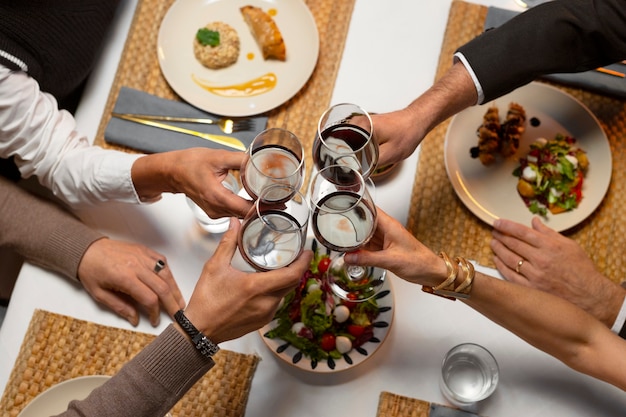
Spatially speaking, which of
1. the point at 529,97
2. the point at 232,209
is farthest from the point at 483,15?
the point at 232,209

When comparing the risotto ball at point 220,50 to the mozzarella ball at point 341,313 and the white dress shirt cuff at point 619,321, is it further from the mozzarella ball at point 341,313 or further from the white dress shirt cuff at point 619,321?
the white dress shirt cuff at point 619,321

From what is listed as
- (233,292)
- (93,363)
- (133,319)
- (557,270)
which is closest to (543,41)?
(557,270)

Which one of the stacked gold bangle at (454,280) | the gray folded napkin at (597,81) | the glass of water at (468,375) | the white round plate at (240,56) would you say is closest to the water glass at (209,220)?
the white round plate at (240,56)

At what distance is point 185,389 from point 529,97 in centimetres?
107

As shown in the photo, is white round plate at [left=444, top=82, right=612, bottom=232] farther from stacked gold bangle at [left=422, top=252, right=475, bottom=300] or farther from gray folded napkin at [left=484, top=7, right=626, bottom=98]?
stacked gold bangle at [left=422, top=252, right=475, bottom=300]

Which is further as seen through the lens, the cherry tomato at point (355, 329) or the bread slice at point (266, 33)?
the bread slice at point (266, 33)

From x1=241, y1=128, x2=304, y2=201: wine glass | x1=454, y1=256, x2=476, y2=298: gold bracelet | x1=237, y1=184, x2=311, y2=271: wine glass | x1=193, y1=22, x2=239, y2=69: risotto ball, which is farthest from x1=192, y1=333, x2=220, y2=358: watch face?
x1=193, y1=22, x2=239, y2=69: risotto ball

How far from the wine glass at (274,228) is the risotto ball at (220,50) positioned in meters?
0.63

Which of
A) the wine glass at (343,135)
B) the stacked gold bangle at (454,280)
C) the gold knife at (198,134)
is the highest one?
the wine glass at (343,135)

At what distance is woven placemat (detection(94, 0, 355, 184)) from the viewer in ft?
5.23

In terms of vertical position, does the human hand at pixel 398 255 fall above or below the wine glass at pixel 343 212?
below

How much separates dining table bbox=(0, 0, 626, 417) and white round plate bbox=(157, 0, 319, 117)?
14 cm

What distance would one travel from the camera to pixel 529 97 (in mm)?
1600

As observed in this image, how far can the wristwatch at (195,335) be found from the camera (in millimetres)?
1178
